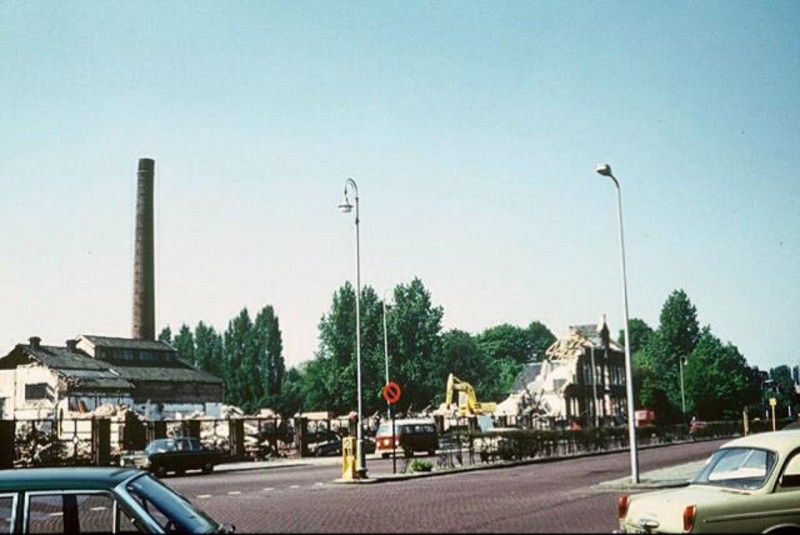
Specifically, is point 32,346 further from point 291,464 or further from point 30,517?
point 30,517

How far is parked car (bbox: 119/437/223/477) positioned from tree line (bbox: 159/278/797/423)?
30232mm

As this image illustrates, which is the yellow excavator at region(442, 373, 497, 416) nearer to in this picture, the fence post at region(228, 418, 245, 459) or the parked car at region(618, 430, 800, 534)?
the fence post at region(228, 418, 245, 459)

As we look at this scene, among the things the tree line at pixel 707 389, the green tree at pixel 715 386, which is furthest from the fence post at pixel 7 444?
the green tree at pixel 715 386

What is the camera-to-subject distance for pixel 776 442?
901 centimetres

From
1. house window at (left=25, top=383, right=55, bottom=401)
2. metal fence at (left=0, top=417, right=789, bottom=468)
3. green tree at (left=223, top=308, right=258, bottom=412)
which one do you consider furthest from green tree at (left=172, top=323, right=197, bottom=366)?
metal fence at (left=0, top=417, right=789, bottom=468)

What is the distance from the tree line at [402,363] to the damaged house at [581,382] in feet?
9.89

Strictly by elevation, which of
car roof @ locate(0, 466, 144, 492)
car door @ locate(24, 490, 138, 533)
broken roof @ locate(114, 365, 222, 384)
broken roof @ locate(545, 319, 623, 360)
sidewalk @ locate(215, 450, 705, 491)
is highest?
broken roof @ locate(545, 319, 623, 360)

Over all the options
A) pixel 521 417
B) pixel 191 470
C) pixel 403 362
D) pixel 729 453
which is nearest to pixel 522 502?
pixel 729 453

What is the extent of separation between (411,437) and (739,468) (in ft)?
109

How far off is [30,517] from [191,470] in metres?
32.2

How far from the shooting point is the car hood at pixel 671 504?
8.08 metres

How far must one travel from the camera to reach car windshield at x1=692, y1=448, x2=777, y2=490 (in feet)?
28.6

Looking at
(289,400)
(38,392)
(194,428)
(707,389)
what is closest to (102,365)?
(38,392)

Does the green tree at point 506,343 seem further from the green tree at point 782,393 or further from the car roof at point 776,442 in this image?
the car roof at point 776,442
